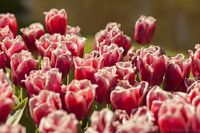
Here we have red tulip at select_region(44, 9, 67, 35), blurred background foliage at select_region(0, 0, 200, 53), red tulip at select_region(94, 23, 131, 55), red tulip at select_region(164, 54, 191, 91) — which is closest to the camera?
red tulip at select_region(164, 54, 191, 91)

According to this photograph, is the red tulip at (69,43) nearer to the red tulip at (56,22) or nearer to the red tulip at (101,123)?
the red tulip at (56,22)

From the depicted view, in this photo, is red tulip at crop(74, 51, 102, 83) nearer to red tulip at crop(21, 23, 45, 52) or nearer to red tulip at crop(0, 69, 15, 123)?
red tulip at crop(0, 69, 15, 123)

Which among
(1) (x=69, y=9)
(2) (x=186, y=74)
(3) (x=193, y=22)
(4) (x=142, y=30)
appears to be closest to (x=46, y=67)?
(2) (x=186, y=74)

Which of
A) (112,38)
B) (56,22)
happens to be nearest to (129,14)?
(56,22)

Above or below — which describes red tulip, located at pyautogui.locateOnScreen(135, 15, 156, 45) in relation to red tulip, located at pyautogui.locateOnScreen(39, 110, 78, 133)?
above

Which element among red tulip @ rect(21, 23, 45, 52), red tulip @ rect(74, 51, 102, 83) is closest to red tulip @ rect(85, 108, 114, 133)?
red tulip @ rect(74, 51, 102, 83)

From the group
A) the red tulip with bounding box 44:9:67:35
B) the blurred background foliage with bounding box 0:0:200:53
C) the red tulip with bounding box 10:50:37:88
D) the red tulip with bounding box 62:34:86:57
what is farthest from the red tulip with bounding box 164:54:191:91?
the blurred background foliage with bounding box 0:0:200:53

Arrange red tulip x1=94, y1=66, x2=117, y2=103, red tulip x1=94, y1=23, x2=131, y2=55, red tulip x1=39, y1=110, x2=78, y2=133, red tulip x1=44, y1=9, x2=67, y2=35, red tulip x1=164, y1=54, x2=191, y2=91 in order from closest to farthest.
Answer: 1. red tulip x1=39, y1=110, x2=78, y2=133
2. red tulip x1=94, y1=66, x2=117, y2=103
3. red tulip x1=164, y1=54, x2=191, y2=91
4. red tulip x1=94, y1=23, x2=131, y2=55
5. red tulip x1=44, y1=9, x2=67, y2=35

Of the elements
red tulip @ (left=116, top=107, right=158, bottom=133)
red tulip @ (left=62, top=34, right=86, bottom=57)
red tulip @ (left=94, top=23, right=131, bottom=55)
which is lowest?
red tulip @ (left=116, top=107, right=158, bottom=133)

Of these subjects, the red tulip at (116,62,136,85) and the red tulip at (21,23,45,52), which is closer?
the red tulip at (116,62,136,85)
